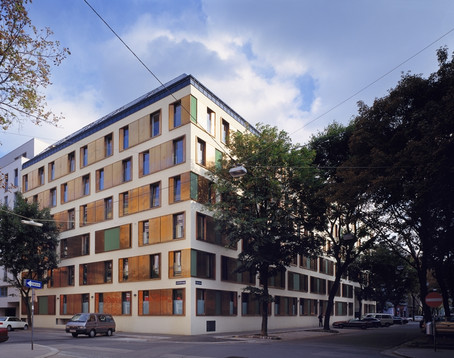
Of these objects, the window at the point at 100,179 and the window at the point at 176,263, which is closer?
the window at the point at 176,263

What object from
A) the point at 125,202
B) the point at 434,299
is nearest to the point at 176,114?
the point at 125,202

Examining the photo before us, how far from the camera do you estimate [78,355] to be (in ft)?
59.8

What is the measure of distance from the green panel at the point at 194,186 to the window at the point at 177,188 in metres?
1.35

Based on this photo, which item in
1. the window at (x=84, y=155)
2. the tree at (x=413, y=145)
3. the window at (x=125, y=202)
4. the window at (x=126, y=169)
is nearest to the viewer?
the tree at (x=413, y=145)

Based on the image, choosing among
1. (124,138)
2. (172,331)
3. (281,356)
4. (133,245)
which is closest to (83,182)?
(124,138)

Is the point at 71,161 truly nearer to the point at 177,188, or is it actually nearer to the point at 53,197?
the point at 53,197

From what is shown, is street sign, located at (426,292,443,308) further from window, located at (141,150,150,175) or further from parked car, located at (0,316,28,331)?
parked car, located at (0,316,28,331)

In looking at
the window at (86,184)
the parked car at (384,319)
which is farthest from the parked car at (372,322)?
the window at (86,184)

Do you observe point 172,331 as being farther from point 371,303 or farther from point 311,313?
point 371,303

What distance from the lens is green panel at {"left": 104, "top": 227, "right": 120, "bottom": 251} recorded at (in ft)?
128

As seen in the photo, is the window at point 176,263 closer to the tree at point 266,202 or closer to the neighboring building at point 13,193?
the tree at point 266,202

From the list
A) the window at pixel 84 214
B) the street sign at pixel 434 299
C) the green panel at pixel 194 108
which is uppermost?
the green panel at pixel 194 108

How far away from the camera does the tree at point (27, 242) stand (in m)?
39.2

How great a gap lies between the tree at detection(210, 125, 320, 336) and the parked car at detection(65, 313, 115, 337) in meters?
9.59
